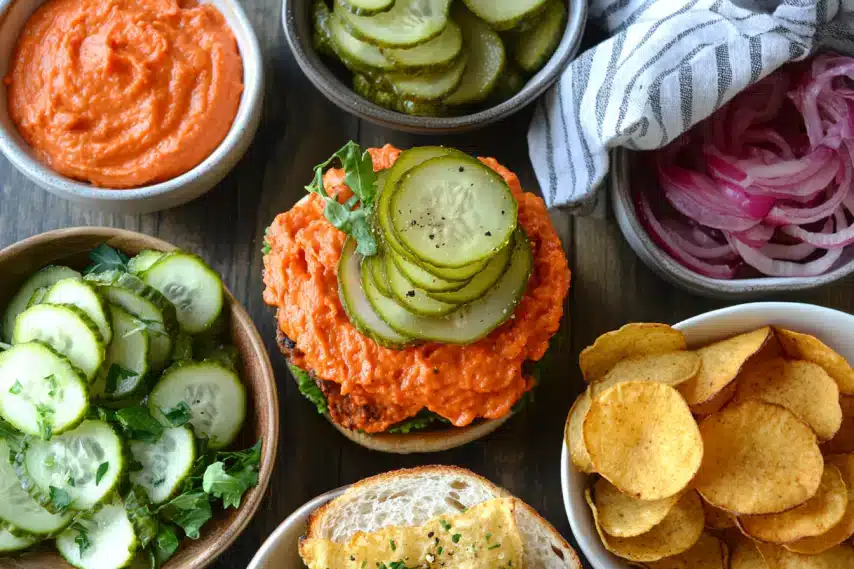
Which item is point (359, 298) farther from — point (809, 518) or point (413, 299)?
point (809, 518)

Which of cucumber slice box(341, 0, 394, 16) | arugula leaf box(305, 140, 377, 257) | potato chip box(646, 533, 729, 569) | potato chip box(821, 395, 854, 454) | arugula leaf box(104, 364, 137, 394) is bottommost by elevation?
potato chip box(646, 533, 729, 569)

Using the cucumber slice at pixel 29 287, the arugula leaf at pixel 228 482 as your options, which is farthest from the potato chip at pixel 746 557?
the cucumber slice at pixel 29 287

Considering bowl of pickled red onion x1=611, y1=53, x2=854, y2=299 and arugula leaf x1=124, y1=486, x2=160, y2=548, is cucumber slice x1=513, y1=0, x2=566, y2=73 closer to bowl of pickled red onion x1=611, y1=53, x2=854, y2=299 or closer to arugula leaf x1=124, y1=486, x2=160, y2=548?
bowl of pickled red onion x1=611, y1=53, x2=854, y2=299

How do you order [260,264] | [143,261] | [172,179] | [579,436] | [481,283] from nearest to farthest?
1. [481,283]
2. [579,436]
3. [143,261]
4. [172,179]
5. [260,264]

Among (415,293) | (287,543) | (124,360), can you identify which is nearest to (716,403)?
(415,293)

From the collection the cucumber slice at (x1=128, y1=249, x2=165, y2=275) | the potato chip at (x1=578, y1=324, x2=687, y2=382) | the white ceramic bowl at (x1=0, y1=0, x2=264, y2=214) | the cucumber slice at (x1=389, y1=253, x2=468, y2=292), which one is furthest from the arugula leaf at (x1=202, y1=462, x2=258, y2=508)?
the potato chip at (x1=578, y1=324, x2=687, y2=382)

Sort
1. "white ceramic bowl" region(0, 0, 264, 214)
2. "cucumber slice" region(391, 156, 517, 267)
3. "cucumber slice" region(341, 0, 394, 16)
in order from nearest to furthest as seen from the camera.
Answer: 1. "cucumber slice" region(391, 156, 517, 267)
2. "cucumber slice" region(341, 0, 394, 16)
3. "white ceramic bowl" region(0, 0, 264, 214)

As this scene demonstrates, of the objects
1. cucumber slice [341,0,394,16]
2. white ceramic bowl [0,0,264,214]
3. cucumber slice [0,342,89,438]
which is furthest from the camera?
white ceramic bowl [0,0,264,214]

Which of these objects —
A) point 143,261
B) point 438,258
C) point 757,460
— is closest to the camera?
point 438,258
